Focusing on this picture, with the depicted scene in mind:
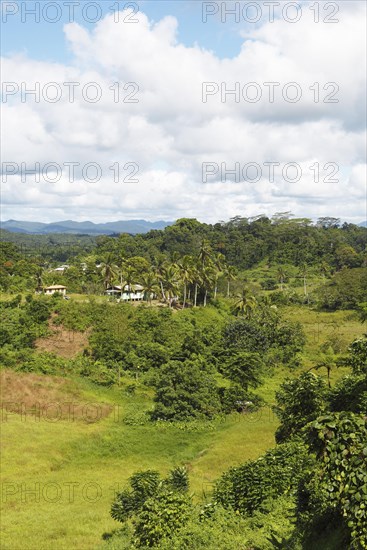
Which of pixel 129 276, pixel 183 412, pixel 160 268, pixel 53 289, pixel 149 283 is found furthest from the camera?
pixel 53 289

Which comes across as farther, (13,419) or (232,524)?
(13,419)

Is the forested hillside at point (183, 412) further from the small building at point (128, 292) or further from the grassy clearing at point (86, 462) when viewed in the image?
the small building at point (128, 292)

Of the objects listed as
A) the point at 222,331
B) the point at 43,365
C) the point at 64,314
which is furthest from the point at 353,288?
the point at 43,365

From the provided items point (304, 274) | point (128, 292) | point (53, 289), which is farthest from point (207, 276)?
point (304, 274)

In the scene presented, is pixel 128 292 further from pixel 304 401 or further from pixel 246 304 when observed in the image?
pixel 304 401

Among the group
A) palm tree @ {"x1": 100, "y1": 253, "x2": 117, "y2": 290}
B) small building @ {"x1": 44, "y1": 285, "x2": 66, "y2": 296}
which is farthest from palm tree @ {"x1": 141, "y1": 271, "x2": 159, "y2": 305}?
small building @ {"x1": 44, "y1": 285, "x2": 66, "y2": 296}

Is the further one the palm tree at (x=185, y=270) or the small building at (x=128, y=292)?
the small building at (x=128, y=292)

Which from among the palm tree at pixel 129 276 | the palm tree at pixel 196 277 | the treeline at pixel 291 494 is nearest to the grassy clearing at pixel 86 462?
the treeline at pixel 291 494

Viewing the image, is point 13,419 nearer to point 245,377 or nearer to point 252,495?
point 245,377

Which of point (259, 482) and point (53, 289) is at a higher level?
point (53, 289)
